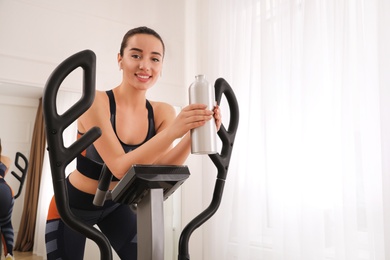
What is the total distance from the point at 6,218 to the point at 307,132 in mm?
1798

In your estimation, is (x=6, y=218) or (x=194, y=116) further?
(x=6, y=218)

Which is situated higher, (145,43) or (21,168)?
(145,43)

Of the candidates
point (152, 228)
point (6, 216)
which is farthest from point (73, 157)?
point (6, 216)

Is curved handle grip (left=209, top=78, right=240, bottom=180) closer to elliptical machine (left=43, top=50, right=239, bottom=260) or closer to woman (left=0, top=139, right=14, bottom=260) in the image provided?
elliptical machine (left=43, top=50, right=239, bottom=260)

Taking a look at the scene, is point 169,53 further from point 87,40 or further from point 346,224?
point 346,224

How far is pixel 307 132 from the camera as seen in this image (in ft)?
6.91

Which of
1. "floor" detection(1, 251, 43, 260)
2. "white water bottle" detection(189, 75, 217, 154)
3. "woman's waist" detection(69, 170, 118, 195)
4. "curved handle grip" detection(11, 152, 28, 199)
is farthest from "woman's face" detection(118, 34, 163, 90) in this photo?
"floor" detection(1, 251, 43, 260)

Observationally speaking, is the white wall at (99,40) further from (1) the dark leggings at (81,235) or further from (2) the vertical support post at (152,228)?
(2) the vertical support post at (152,228)

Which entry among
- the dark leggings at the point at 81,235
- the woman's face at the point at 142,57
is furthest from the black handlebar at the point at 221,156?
the dark leggings at the point at 81,235

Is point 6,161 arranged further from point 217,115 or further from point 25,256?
point 217,115

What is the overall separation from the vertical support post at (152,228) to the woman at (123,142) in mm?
134

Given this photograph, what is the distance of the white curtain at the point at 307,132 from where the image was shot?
180cm

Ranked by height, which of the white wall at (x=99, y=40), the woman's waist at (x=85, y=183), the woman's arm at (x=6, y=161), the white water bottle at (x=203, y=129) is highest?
the white wall at (x=99, y=40)

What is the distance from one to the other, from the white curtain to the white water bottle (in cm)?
121
